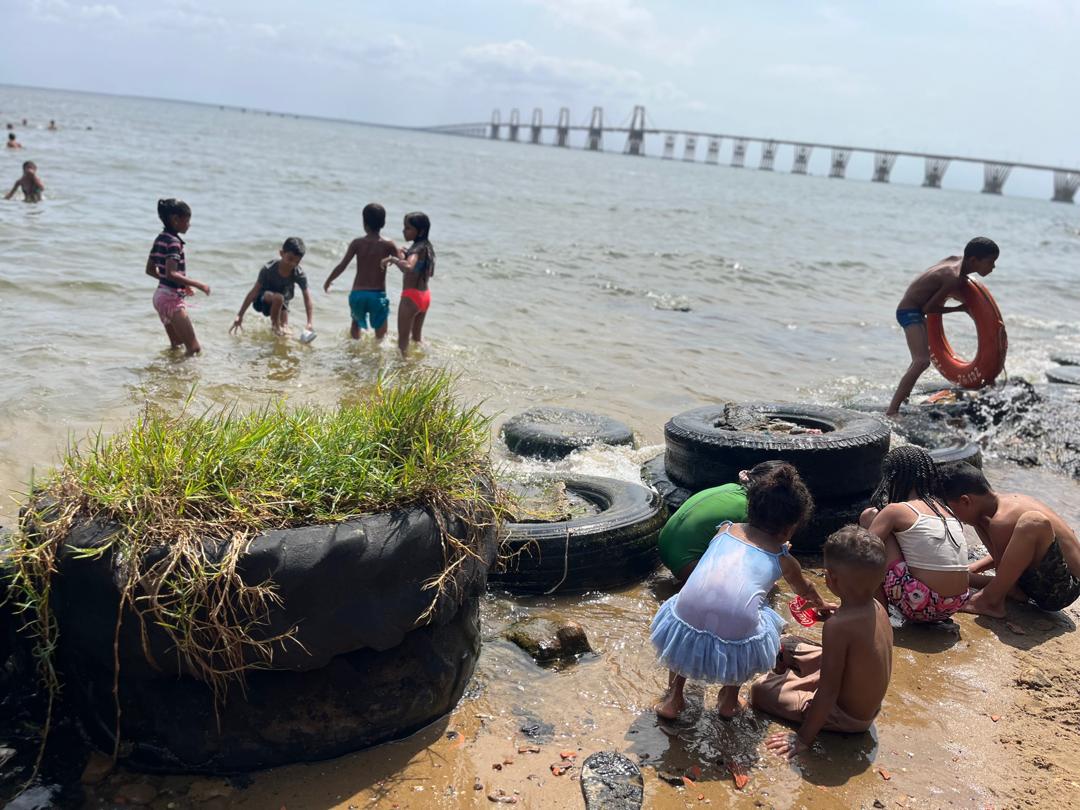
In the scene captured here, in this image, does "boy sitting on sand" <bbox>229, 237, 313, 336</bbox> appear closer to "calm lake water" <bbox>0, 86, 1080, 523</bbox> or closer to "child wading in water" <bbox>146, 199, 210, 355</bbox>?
"calm lake water" <bbox>0, 86, 1080, 523</bbox>

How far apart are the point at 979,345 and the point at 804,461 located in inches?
206

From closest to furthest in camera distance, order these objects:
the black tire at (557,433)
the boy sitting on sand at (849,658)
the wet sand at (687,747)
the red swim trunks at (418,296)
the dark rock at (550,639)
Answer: the wet sand at (687,747) → the boy sitting on sand at (849,658) → the dark rock at (550,639) → the black tire at (557,433) → the red swim trunks at (418,296)

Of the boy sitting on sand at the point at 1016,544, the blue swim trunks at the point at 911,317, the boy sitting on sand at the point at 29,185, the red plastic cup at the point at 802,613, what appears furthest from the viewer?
the boy sitting on sand at the point at 29,185

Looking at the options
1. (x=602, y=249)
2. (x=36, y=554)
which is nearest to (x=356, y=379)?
(x=36, y=554)

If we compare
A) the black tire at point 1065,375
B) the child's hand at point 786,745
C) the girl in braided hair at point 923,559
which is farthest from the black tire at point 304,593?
the black tire at point 1065,375

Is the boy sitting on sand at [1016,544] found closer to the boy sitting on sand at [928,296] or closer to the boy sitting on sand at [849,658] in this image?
the boy sitting on sand at [849,658]

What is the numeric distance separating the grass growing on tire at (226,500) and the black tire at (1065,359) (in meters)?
12.5

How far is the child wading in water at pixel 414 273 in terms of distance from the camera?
9734mm

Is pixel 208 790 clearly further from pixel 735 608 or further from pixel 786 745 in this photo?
pixel 786 745

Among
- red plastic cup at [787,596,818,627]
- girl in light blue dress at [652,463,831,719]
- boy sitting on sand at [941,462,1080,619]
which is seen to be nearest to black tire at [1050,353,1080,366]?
boy sitting on sand at [941,462,1080,619]

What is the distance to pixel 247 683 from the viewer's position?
10.0ft

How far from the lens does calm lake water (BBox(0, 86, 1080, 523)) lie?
9242 millimetres

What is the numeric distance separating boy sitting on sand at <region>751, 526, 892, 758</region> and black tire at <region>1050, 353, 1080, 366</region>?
1161cm

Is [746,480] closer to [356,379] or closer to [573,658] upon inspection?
[573,658]
